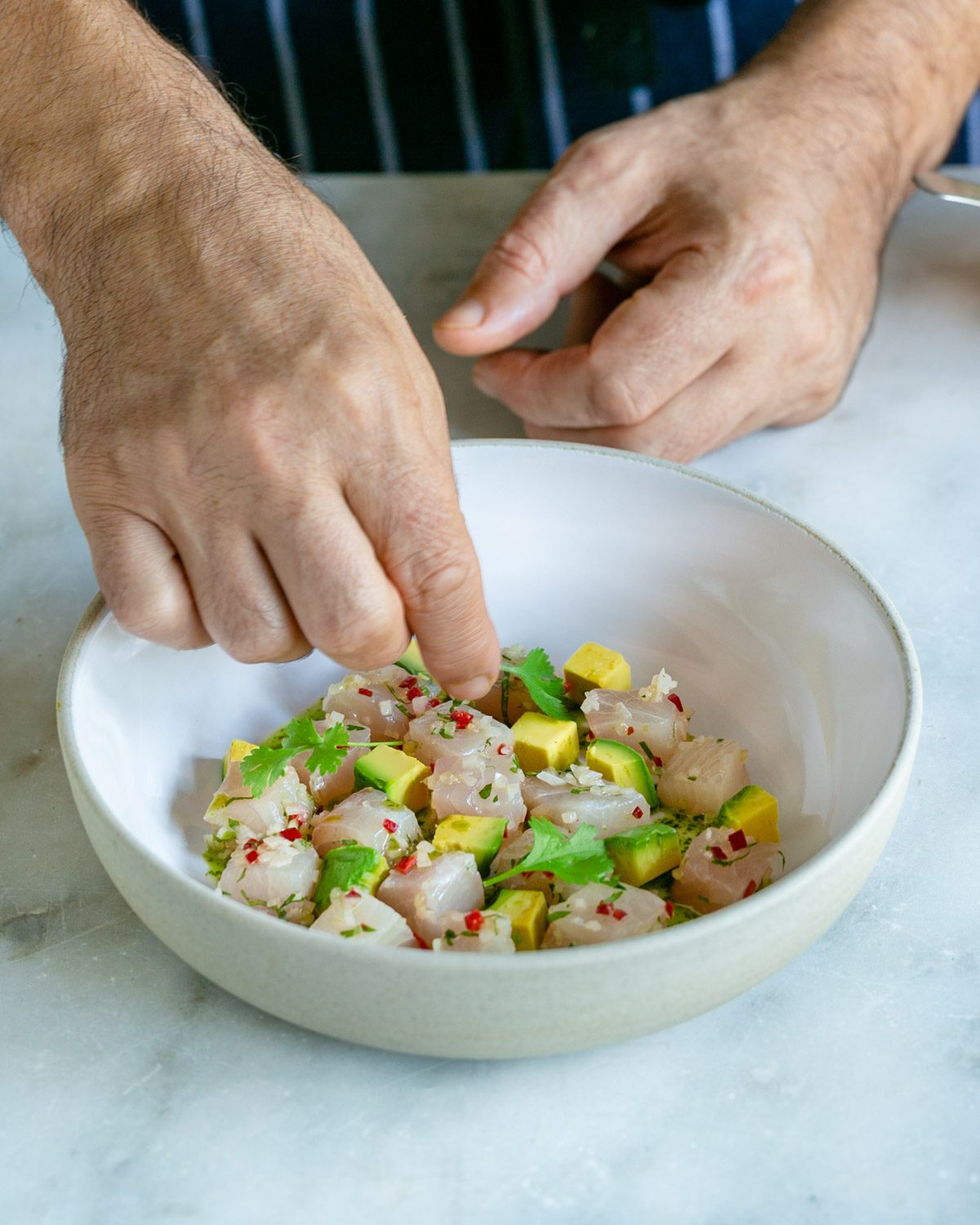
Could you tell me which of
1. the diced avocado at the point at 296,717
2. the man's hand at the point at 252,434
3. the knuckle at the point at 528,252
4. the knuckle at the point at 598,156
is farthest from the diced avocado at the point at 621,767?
the knuckle at the point at 598,156

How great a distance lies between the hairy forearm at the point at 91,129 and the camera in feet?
3.01

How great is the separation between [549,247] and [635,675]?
1.60 feet

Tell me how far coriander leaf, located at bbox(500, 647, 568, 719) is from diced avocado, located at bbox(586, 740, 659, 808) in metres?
0.08

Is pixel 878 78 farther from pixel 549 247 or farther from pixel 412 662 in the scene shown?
pixel 412 662

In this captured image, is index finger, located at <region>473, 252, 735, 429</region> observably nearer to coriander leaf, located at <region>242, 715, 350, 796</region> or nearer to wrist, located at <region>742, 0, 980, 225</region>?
wrist, located at <region>742, 0, 980, 225</region>

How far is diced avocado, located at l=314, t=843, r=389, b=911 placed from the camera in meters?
0.81

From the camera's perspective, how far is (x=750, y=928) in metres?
0.68

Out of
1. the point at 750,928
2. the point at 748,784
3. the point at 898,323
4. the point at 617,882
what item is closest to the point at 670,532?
the point at 748,784

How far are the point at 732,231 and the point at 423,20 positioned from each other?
1.15 meters

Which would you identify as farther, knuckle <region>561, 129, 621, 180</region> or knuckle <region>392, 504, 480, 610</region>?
knuckle <region>561, 129, 621, 180</region>

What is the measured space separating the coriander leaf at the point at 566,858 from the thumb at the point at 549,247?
616 mm

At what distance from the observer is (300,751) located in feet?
3.03

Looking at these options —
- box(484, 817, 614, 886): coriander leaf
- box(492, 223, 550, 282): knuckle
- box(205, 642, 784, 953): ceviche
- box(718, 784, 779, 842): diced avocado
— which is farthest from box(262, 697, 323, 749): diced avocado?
box(492, 223, 550, 282): knuckle

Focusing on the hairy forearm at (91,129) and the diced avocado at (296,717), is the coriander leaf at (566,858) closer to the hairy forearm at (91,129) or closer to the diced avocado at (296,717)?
the diced avocado at (296,717)
